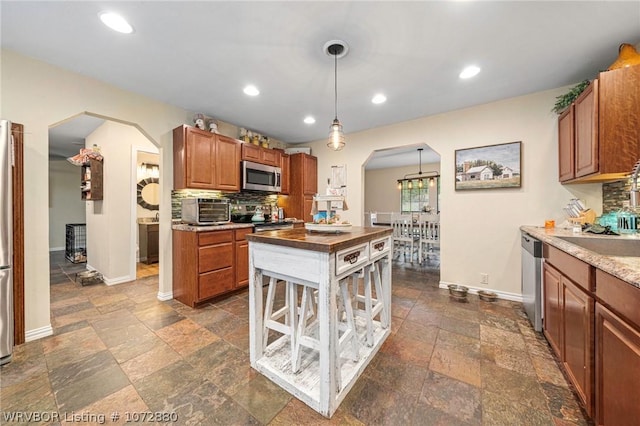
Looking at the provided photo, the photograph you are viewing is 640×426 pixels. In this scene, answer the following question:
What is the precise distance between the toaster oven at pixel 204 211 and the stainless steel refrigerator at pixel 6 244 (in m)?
1.34

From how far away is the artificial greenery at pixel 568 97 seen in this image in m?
Answer: 2.23

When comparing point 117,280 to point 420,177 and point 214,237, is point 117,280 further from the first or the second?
point 420,177

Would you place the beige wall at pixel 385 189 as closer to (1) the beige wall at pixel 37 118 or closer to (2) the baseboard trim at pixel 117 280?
(2) the baseboard trim at pixel 117 280

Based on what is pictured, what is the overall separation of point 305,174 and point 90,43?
9.85ft

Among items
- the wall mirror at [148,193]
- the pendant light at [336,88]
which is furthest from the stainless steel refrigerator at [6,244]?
the wall mirror at [148,193]

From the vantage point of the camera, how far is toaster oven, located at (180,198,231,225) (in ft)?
9.32

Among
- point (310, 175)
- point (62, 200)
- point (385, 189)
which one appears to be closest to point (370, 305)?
point (310, 175)

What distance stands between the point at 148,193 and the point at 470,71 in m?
6.01

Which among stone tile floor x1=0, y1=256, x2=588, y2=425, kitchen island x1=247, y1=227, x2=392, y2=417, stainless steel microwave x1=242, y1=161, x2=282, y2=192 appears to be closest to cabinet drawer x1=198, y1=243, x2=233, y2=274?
stone tile floor x1=0, y1=256, x2=588, y2=425

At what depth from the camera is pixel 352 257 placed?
1.49m

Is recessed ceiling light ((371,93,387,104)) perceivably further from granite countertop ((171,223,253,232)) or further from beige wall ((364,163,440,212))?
beige wall ((364,163,440,212))

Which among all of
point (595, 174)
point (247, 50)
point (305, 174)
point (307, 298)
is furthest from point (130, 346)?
point (595, 174)

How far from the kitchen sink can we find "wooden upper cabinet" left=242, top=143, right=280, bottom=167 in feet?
12.3

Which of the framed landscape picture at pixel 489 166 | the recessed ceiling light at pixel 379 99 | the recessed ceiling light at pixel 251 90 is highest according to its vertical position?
the recessed ceiling light at pixel 251 90
